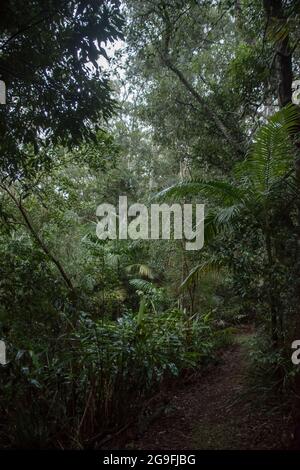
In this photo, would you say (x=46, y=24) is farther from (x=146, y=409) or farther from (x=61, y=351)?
(x=146, y=409)

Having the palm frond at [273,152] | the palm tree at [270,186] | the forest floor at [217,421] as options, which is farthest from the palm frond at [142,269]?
the palm frond at [273,152]

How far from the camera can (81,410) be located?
3.82 metres

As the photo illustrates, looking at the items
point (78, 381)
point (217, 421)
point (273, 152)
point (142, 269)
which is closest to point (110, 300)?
point (78, 381)

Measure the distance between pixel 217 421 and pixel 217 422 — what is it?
2 centimetres

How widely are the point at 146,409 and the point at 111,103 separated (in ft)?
11.8

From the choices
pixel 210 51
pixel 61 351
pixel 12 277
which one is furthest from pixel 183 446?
pixel 210 51

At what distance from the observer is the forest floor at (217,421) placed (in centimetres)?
351

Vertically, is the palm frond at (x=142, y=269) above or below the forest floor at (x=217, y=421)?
above

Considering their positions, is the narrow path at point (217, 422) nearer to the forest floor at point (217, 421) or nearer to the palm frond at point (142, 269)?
the forest floor at point (217, 421)

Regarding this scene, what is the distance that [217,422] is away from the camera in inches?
163

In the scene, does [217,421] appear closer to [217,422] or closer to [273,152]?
[217,422]

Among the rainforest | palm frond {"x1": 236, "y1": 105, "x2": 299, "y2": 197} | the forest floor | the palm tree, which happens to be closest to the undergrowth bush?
the rainforest

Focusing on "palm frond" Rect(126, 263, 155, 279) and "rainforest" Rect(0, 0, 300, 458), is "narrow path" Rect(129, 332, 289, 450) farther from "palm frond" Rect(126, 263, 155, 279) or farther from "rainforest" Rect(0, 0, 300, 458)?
"palm frond" Rect(126, 263, 155, 279)

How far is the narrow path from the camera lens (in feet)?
11.5
